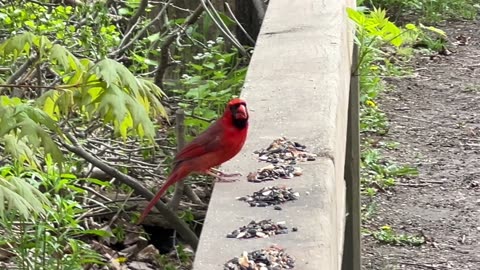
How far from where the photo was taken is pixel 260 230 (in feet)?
5.58

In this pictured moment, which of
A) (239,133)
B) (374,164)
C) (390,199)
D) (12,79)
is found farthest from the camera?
(374,164)

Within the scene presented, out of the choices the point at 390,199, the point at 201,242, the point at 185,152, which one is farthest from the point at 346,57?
the point at 390,199

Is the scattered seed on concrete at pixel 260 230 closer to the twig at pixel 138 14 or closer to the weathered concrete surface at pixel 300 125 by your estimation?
the weathered concrete surface at pixel 300 125

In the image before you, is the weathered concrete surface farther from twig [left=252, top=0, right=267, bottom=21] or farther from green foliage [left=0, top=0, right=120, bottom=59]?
twig [left=252, top=0, right=267, bottom=21]

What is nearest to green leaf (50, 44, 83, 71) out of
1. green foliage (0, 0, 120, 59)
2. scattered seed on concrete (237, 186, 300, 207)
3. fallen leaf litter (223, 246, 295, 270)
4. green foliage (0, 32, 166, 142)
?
green foliage (0, 32, 166, 142)

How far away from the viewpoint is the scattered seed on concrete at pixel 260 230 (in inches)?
65.9

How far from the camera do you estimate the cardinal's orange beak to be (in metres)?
2.22

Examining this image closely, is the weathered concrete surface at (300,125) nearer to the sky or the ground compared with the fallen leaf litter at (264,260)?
nearer to the ground

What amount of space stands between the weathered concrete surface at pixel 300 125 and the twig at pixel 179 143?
17.6 inches

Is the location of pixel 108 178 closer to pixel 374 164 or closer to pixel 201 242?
pixel 374 164

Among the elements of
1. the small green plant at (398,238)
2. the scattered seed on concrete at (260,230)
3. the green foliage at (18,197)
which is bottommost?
the small green plant at (398,238)

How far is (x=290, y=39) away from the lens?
2.88 meters

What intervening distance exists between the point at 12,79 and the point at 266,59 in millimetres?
1373

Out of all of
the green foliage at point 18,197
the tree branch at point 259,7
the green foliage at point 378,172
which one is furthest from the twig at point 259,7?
the green foliage at point 18,197
